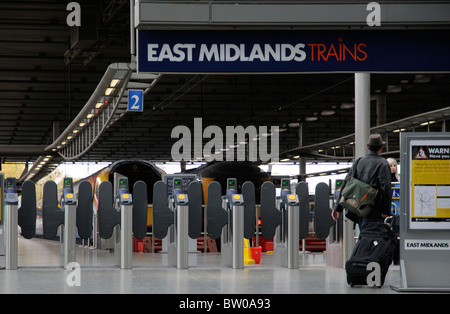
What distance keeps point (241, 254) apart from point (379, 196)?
10.3 ft

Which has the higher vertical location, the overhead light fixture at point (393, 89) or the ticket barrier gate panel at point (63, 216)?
the overhead light fixture at point (393, 89)

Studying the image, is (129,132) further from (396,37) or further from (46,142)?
(396,37)

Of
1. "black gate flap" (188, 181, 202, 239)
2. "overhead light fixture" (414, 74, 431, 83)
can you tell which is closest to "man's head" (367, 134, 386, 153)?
"black gate flap" (188, 181, 202, 239)

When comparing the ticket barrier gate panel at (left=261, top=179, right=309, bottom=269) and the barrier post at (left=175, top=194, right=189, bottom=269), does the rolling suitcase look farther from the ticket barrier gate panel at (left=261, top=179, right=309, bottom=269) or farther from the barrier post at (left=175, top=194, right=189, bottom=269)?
the barrier post at (left=175, top=194, right=189, bottom=269)

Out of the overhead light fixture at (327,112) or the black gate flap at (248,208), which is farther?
the overhead light fixture at (327,112)

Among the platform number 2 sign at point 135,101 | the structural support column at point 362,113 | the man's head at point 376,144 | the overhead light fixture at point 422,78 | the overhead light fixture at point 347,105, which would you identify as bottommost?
the man's head at point 376,144

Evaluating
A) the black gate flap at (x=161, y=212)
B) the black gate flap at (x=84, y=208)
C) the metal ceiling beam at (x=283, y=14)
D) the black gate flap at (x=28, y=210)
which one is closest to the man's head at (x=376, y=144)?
the metal ceiling beam at (x=283, y=14)

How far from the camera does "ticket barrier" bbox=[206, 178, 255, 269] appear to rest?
10414 millimetres

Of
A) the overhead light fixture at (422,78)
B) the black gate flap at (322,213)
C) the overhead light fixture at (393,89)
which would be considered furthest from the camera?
the overhead light fixture at (393,89)

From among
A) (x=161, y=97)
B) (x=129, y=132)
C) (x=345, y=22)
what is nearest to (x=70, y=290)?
(x=345, y=22)

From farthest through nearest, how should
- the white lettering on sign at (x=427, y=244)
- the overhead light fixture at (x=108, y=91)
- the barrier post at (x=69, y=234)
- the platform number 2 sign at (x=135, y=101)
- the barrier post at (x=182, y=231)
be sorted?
1. the overhead light fixture at (x=108, y=91)
2. the platform number 2 sign at (x=135, y=101)
3. the barrier post at (x=182, y=231)
4. the barrier post at (x=69, y=234)
5. the white lettering on sign at (x=427, y=244)

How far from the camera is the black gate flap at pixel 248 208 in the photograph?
11281 mm

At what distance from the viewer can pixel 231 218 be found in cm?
1066

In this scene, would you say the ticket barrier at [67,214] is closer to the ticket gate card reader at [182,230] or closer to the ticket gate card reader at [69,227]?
the ticket gate card reader at [69,227]
